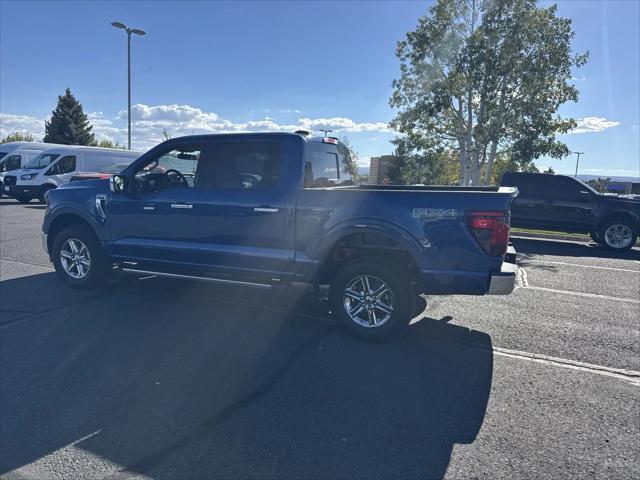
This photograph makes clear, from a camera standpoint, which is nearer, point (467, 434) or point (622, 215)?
point (467, 434)

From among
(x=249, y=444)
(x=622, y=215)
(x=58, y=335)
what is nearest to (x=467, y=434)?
(x=249, y=444)

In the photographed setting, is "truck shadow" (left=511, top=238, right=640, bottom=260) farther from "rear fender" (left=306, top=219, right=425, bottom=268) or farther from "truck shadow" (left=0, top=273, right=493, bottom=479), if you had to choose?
"rear fender" (left=306, top=219, right=425, bottom=268)

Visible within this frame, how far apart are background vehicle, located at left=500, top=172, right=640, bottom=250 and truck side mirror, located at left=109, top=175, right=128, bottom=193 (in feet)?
33.4

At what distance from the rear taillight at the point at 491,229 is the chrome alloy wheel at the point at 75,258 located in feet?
16.2

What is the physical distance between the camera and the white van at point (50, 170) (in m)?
18.6

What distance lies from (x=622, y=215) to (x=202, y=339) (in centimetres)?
1130

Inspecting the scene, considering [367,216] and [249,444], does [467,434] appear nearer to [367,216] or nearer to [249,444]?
[249,444]

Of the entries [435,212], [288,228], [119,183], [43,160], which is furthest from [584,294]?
[43,160]

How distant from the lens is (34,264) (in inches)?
310

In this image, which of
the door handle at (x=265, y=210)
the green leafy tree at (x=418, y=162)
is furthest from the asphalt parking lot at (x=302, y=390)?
the green leafy tree at (x=418, y=162)

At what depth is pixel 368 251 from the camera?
4773 mm

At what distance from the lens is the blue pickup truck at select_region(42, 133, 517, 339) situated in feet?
14.2

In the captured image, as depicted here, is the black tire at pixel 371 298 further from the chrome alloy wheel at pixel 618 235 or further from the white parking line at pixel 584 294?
the chrome alloy wheel at pixel 618 235

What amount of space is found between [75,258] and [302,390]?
4.28 metres
